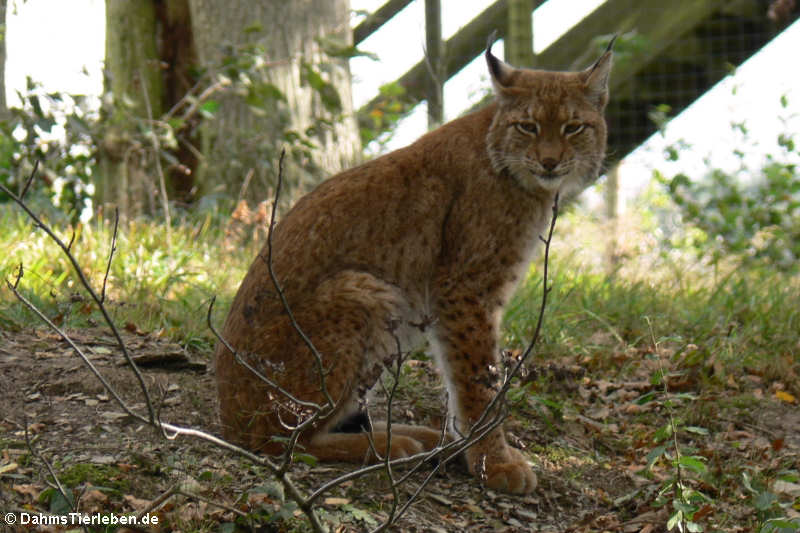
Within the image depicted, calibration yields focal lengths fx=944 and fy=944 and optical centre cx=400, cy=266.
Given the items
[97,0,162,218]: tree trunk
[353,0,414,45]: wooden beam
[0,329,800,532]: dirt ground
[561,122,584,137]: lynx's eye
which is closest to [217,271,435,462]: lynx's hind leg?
[0,329,800,532]: dirt ground

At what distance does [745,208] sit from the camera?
27.6ft

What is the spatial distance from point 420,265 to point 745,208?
527 centimetres

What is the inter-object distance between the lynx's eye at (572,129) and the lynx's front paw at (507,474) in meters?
1.47

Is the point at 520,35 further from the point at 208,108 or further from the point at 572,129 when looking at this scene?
the point at 572,129

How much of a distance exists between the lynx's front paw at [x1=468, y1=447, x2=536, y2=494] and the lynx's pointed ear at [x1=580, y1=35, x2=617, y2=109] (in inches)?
67.9

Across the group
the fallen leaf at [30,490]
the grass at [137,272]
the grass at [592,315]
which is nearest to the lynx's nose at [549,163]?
the grass at [592,315]

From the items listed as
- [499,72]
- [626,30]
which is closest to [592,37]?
[626,30]

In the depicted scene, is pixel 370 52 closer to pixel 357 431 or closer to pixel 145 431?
pixel 357 431

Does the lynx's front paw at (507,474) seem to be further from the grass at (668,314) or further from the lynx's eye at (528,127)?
the lynx's eye at (528,127)

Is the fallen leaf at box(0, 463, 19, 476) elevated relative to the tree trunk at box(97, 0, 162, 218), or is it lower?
lower

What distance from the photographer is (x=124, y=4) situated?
25.5ft

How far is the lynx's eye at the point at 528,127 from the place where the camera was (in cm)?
425

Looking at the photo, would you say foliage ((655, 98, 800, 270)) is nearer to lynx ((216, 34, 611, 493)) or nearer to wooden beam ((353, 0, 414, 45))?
wooden beam ((353, 0, 414, 45))

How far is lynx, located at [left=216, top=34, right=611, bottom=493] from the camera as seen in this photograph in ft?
12.0
